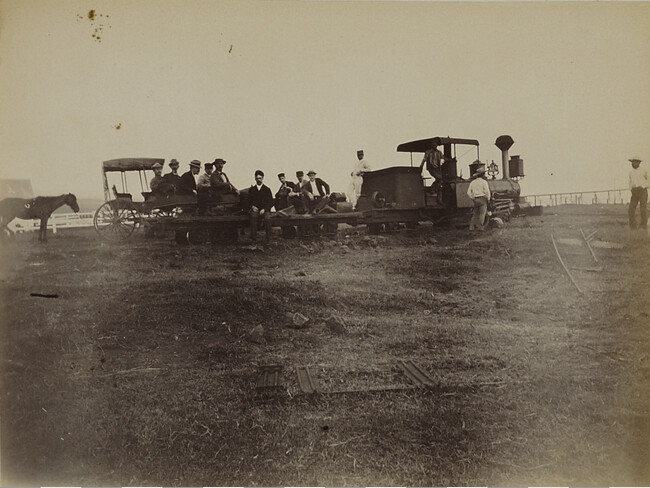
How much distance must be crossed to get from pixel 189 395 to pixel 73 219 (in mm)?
1776

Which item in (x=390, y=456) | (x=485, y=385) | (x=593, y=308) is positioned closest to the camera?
(x=390, y=456)

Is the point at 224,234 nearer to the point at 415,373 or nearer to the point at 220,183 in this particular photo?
the point at 220,183

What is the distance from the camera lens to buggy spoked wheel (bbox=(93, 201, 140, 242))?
3887 mm

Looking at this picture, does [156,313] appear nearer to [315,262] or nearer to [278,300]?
[278,300]

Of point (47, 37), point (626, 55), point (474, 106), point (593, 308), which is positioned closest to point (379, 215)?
point (474, 106)

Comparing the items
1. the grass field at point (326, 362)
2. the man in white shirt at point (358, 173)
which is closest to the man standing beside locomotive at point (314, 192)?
the man in white shirt at point (358, 173)

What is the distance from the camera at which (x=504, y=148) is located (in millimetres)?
4219

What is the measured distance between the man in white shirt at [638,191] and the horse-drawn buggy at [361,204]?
2.90 feet

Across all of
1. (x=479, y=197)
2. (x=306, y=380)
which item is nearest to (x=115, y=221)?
(x=306, y=380)

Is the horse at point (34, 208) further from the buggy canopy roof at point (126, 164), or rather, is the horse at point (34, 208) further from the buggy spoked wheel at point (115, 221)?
the buggy canopy roof at point (126, 164)

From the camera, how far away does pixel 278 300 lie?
383 cm

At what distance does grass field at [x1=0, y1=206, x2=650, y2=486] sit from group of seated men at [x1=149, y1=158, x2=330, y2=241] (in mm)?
312

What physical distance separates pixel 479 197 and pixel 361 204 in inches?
44.5

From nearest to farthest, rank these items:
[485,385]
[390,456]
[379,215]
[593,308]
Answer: [390,456]
[485,385]
[593,308]
[379,215]
